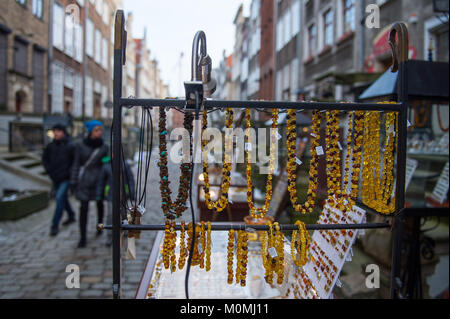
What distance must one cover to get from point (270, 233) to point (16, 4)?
229 cm

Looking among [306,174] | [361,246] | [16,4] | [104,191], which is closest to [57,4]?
[16,4]

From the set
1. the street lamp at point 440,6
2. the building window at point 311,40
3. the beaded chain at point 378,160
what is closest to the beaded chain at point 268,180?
the beaded chain at point 378,160

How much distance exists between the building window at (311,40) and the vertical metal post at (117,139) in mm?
11624

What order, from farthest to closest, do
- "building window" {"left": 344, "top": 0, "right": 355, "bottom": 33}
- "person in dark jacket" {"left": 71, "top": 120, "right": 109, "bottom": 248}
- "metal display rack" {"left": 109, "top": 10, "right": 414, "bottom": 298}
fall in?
"building window" {"left": 344, "top": 0, "right": 355, "bottom": 33} → "person in dark jacket" {"left": 71, "top": 120, "right": 109, "bottom": 248} → "metal display rack" {"left": 109, "top": 10, "right": 414, "bottom": 298}

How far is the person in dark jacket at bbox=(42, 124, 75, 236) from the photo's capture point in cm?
509

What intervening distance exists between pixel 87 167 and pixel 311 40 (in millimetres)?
10310

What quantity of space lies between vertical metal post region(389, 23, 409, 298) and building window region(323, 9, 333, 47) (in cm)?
984

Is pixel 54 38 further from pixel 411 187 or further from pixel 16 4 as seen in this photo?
pixel 411 187

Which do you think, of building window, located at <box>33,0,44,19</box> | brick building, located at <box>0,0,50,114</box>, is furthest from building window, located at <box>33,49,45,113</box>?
building window, located at <box>33,0,44,19</box>

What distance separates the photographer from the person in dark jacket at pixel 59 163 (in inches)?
200

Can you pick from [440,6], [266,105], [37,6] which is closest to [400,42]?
[266,105]

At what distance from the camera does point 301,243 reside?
1617mm
